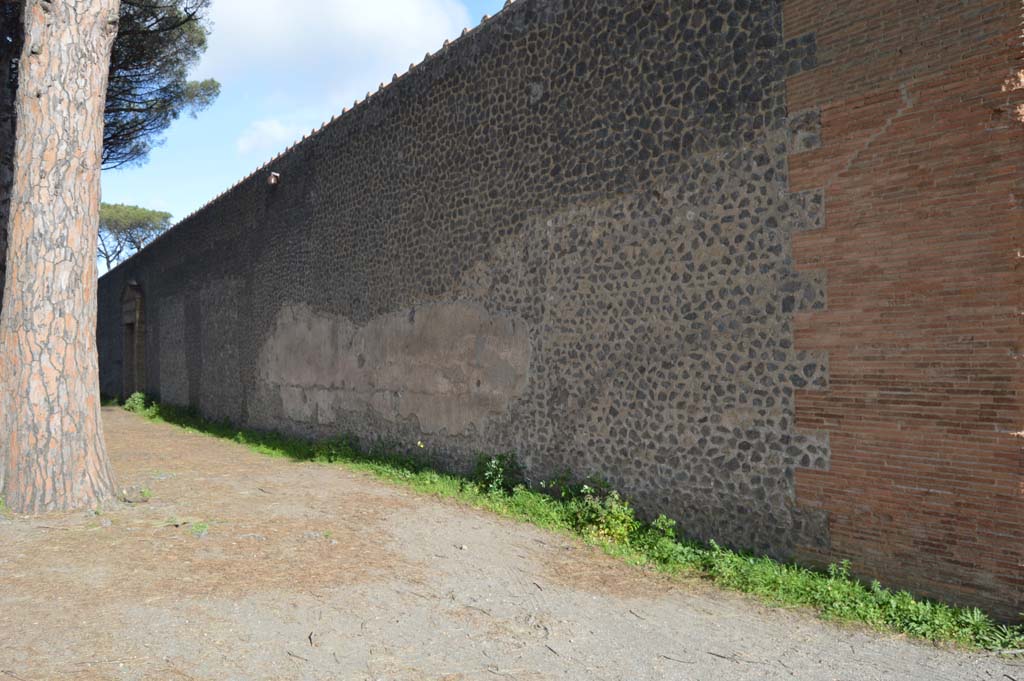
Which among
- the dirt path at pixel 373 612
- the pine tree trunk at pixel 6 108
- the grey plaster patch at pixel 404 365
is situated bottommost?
the dirt path at pixel 373 612

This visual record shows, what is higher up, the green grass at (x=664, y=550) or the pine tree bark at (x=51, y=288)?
the pine tree bark at (x=51, y=288)

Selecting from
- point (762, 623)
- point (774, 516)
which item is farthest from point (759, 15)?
point (762, 623)

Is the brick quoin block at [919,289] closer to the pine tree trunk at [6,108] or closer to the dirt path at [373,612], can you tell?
the dirt path at [373,612]

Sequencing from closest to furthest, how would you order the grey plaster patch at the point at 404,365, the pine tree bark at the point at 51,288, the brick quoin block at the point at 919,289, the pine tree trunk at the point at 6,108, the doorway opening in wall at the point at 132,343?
the brick quoin block at the point at 919,289, the pine tree bark at the point at 51,288, the grey plaster patch at the point at 404,365, the pine tree trunk at the point at 6,108, the doorway opening in wall at the point at 132,343

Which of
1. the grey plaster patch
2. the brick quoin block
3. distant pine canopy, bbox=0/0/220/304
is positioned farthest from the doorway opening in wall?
the brick quoin block

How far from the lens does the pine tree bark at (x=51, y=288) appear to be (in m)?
6.35

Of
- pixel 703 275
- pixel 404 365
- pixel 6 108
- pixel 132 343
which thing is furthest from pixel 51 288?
pixel 132 343

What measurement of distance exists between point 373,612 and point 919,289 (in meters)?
3.45

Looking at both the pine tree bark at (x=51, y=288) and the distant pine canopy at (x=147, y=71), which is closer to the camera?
the pine tree bark at (x=51, y=288)

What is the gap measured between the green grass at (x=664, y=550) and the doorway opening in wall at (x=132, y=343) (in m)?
12.0

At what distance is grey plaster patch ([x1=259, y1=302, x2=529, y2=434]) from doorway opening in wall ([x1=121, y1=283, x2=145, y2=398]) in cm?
885

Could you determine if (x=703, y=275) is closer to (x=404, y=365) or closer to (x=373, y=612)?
(x=373, y=612)

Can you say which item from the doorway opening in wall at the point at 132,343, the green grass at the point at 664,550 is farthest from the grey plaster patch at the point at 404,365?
the doorway opening in wall at the point at 132,343

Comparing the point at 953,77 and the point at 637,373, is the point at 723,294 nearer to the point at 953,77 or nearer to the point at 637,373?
the point at 637,373
